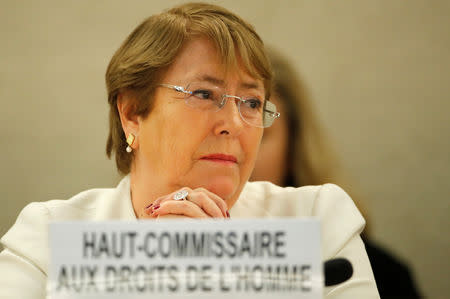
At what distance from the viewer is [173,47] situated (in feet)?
4.66

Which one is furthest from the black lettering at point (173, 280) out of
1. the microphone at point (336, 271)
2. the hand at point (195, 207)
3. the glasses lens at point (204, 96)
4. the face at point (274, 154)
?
the face at point (274, 154)

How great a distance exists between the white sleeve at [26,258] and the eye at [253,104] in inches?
27.3

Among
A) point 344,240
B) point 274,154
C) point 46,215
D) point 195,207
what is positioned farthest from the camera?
point 274,154

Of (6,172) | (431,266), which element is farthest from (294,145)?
(6,172)

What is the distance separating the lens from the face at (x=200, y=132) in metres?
1.38

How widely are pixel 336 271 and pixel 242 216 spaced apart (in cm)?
80

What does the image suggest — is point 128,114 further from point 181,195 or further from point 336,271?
point 336,271

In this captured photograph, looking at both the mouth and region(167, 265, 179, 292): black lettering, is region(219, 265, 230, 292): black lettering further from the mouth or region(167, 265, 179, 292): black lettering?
the mouth

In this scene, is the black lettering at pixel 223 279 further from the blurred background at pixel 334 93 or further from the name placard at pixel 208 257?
the blurred background at pixel 334 93

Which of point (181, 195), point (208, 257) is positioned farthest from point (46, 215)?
point (208, 257)

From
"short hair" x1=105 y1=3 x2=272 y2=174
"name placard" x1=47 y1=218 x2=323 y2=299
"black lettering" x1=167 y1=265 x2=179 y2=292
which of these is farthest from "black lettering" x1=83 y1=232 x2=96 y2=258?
"short hair" x1=105 y1=3 x2=272 y2=174

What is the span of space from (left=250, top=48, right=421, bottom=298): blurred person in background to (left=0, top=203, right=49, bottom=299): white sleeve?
0.99 metres

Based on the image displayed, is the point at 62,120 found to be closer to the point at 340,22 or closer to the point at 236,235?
the point at 340,22

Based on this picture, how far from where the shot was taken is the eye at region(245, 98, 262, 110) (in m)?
1.44
